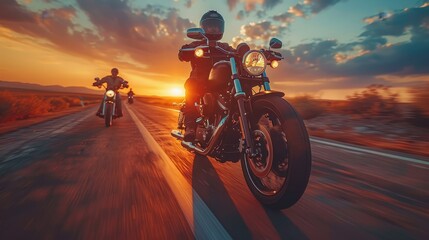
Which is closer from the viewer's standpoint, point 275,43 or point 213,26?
point 275,43

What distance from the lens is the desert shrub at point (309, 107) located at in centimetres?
1197

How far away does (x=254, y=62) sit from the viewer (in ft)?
9.15

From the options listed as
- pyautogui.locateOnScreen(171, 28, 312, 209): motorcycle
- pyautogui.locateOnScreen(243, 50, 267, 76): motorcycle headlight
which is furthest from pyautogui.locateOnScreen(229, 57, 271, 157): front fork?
pyautogui.locateOnScreen(243, 50, 267, 76): motorcycle headlight

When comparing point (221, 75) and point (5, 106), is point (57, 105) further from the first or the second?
point (221, 75)

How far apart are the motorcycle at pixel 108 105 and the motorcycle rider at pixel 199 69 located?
20.3 ft

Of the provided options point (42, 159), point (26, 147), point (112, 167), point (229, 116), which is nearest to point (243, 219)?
point (229, 116)

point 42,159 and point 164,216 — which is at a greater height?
point 164,216

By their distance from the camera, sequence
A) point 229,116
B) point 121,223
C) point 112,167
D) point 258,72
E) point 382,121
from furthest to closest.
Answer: point 382,121 < point 112,167 < point 229,116 < point 258,72 < point 121,223

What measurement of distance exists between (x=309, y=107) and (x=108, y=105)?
26.2 feet

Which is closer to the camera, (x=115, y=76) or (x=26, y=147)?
(x=26, y=147)

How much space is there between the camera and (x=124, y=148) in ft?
17.5

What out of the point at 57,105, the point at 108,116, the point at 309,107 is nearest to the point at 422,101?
the point at 309,107

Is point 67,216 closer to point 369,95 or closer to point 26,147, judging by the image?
point 26,147

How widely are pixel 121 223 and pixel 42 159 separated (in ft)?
9.66
